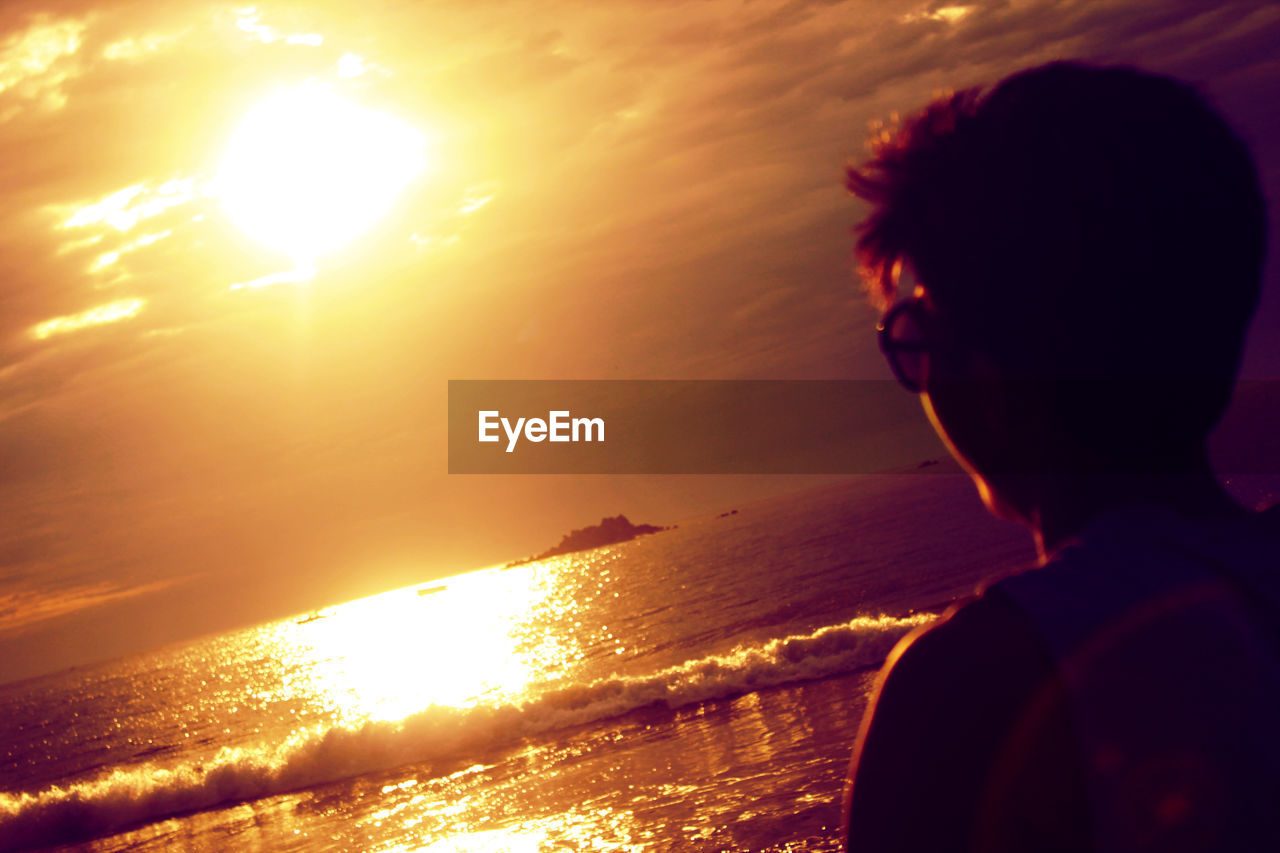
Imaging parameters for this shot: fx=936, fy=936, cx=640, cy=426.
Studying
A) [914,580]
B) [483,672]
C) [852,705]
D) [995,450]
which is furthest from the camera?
[483,672]

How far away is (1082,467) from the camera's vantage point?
1172 millimetres

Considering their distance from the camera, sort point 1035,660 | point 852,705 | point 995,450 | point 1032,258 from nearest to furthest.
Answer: point 1035,660
point 1032,258
point 995,450
point 852,705

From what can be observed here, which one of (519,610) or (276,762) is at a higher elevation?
(276,762)

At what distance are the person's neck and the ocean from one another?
39cm

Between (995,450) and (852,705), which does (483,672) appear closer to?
(852,705)

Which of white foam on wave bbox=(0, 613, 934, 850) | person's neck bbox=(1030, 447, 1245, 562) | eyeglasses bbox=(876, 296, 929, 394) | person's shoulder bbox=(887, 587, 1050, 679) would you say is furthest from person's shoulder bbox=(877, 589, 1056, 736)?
white foam on wave bbox=(0, 613, 934, 850)

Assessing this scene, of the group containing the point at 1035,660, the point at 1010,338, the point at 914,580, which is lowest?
the point at 914,580

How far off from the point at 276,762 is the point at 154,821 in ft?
8.78

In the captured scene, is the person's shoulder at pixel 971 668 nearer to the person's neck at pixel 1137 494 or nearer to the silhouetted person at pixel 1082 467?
the silhouetted person at pixel 1082 467

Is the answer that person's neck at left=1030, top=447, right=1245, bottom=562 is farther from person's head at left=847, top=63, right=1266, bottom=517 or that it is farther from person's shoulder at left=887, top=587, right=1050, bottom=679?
person's shoulder at left=887, top=587, right=1050, bottom=679

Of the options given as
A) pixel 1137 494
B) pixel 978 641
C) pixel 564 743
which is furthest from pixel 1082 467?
pixel 564 743

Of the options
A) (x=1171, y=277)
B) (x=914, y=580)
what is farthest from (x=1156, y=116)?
(x=914, y=580)

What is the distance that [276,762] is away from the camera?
21.6m

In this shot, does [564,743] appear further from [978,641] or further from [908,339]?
[978,641]
